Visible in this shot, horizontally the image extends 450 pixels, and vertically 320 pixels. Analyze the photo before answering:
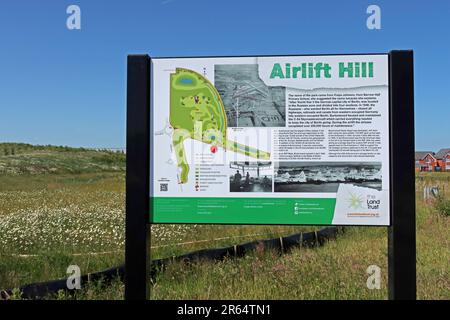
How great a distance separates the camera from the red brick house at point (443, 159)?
72.9 metres

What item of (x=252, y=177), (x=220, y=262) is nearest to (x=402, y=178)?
(x=252, y=177)

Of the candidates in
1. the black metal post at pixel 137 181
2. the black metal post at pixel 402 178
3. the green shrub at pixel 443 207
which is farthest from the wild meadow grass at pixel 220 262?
the black metal post at pixel 402 178

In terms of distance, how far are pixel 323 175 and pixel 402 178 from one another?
0.79 m

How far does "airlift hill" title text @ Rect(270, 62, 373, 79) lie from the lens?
409 cm

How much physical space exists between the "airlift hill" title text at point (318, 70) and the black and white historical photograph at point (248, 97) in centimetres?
17

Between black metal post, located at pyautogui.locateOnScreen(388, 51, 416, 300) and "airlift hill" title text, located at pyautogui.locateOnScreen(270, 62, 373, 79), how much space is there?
0.91 ft

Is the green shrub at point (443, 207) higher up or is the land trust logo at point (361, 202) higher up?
the land trust logo at point (361, 202)

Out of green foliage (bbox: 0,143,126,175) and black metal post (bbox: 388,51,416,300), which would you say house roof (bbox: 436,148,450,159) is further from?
black metal post (bbox: 388,51,416,300)

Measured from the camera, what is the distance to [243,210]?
13.6 feet

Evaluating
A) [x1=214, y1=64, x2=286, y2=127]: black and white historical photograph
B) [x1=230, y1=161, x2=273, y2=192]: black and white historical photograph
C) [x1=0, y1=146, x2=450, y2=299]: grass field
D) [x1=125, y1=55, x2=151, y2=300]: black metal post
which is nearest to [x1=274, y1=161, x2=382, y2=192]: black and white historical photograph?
[x1=230, y1=161, x2=273, y2=192]: black and white historical photograph

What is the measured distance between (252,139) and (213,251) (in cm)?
277

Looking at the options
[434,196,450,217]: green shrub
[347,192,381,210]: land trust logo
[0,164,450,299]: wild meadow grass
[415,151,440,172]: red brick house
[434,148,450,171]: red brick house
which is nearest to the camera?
[347,192,381,210]: land trust logo

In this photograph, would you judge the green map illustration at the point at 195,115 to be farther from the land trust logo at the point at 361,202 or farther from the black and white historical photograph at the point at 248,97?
the land trust logo at the point at 361,202

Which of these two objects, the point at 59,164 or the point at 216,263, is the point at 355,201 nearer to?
the point at 216,263
